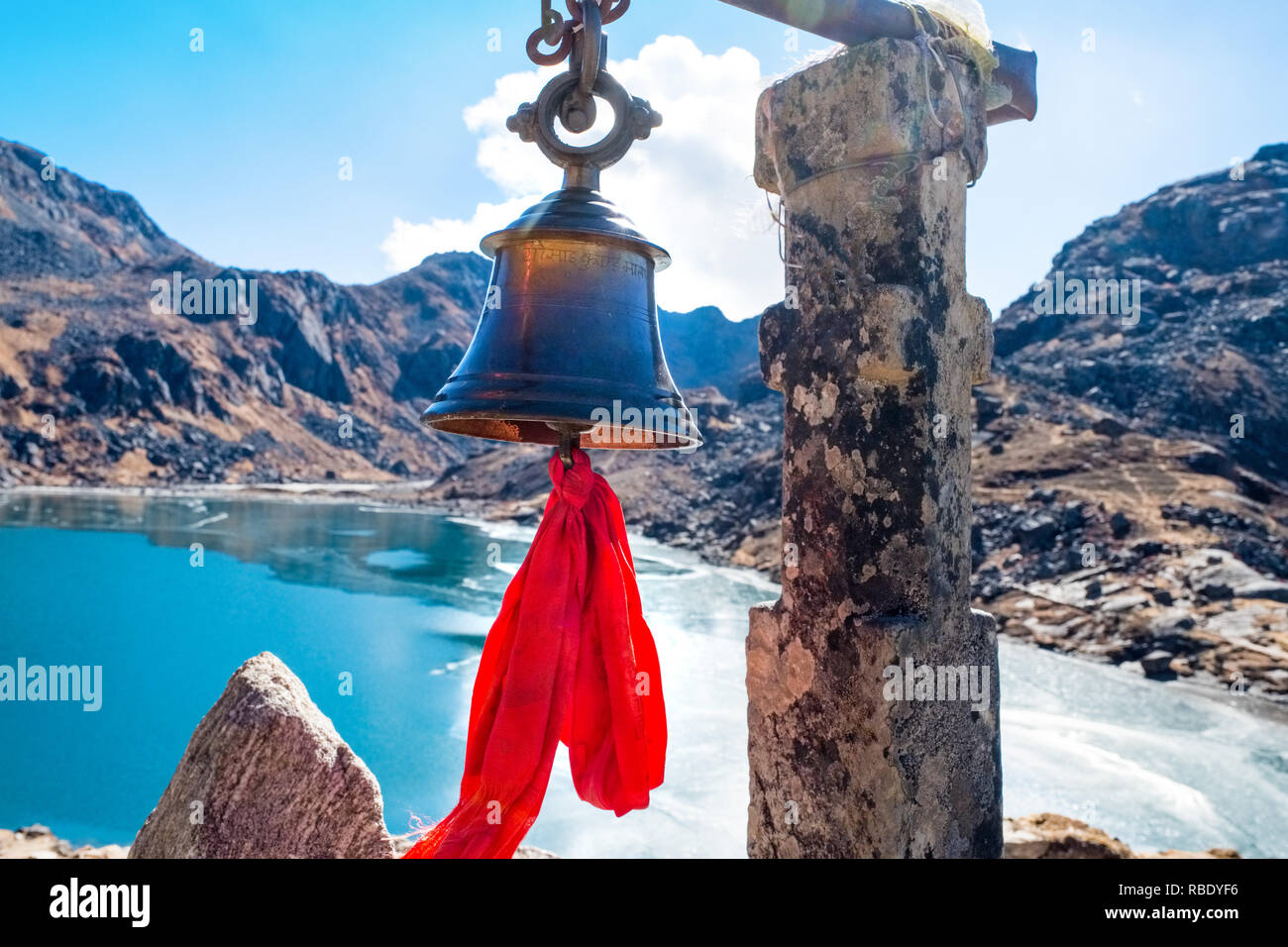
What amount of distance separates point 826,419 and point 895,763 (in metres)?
0.97

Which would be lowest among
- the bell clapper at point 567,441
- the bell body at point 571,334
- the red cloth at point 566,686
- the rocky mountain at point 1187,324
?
the red cloth at point 566,686

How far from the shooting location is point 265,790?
356 centimetres

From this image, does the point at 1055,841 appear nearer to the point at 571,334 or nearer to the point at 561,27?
the point at 571,334

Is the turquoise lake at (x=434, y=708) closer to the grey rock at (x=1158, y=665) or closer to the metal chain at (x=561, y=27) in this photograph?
the grey rock at (x=1158, y=665)

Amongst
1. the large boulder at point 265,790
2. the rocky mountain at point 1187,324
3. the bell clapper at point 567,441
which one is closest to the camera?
the bell clapper at point 567,441

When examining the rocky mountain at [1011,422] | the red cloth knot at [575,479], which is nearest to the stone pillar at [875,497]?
the red cloth knot at [575,479]

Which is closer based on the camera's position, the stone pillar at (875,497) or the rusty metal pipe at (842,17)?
the stone pillar at (875,497)

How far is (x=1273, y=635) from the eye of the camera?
19.1 metres

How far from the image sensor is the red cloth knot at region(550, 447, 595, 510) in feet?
8.04

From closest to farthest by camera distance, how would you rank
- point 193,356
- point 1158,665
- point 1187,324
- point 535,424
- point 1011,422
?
point 535,424, point 1158,665, point 1011,422, point 1187,324, point 193,356

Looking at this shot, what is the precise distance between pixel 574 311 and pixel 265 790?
8.04 feet

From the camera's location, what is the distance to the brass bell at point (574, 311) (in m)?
2.37

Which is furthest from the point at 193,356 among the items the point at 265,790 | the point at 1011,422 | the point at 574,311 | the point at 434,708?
the point at 574,311
